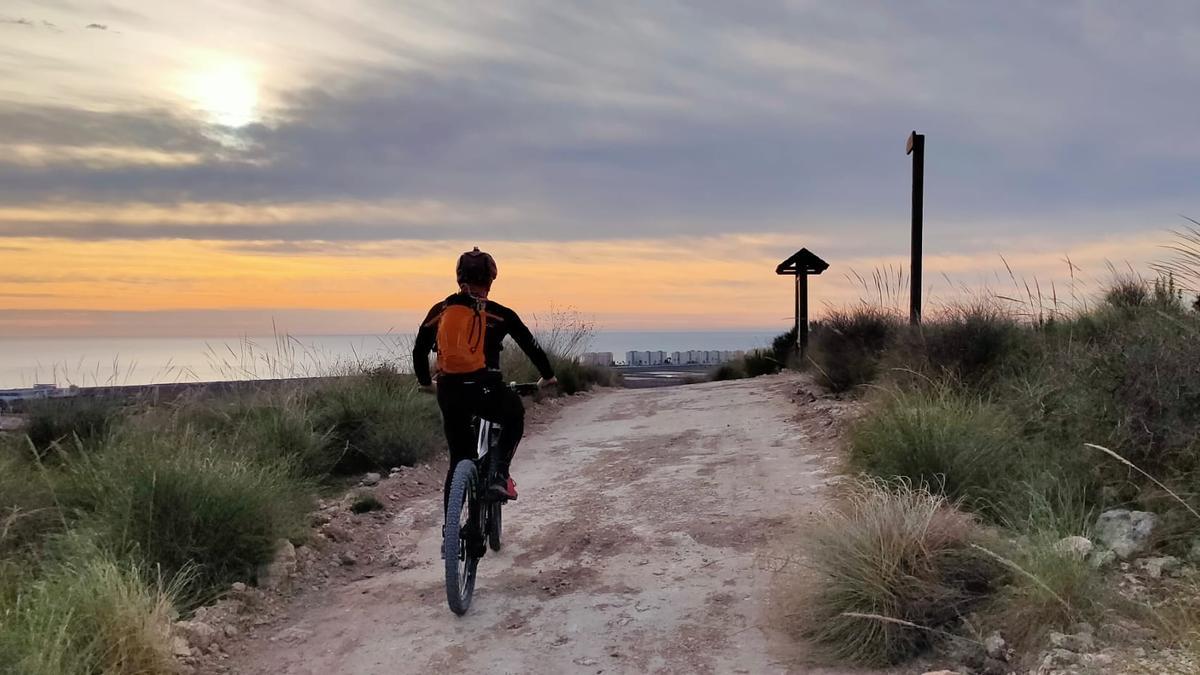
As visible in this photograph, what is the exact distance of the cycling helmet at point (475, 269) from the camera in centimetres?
516

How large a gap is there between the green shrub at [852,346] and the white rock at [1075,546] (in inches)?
263

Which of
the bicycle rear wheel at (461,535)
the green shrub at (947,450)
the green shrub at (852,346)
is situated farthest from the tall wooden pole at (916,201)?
the bicycle rear wheel at (461,535)

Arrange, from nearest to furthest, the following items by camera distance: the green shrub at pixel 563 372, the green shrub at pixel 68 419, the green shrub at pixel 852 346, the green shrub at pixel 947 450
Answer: the green shrub at pixel 947 450
the green shrub at pixel 68 419
the green shrub at pixel 852 346
the green shrub at pixel 563 372

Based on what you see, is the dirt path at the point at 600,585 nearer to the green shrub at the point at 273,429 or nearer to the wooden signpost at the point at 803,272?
the green shrub at the point at 273,429

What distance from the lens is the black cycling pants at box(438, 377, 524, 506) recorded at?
5082 millimetres

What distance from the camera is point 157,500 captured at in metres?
5.39

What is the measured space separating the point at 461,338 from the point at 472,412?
1.47ft

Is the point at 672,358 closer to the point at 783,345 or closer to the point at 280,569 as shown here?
the point at 783,345

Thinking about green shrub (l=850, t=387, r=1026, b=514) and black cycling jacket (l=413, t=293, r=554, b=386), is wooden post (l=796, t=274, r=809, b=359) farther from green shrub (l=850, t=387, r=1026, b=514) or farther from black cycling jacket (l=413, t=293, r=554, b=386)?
black cycling jacket (l=413, t=293, r=554, b=386)

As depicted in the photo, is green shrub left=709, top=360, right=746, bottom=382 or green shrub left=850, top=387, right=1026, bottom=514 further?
green shrub left=709, top=360, right=746, bottom=382

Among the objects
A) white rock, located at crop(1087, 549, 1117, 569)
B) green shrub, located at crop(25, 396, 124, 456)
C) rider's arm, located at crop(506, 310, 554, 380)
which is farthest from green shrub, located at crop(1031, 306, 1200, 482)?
green shrub, located at crop(25, 396, 124, 456)

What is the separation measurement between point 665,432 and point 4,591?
7568mm

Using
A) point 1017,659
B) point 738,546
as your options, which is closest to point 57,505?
point 738,546

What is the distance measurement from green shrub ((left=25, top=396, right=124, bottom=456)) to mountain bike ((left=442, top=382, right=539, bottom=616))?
552 cm
